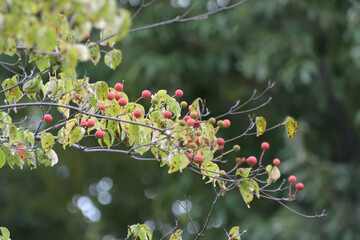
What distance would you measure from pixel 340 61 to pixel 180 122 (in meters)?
4.51

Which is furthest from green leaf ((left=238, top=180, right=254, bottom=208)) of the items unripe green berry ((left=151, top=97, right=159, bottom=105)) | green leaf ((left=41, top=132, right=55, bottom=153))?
green leaf ((left=41, top=132, right=55, bottom=153))

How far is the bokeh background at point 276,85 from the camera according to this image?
545cm

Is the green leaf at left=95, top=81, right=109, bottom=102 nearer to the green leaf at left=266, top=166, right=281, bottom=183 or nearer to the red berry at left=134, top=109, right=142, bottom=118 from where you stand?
the red berry at left=134, top=109, right=142, bottom=118

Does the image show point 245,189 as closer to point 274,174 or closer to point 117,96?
point 274,174

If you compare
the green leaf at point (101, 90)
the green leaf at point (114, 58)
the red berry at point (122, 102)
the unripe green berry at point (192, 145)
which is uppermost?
the green leaf at point (114, 58)

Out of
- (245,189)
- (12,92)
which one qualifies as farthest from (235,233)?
(12,92)

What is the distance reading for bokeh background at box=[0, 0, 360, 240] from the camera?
17.9 ft

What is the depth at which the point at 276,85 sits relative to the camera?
6.04 meters

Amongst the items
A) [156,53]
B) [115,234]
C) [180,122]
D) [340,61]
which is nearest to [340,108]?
[340,61]

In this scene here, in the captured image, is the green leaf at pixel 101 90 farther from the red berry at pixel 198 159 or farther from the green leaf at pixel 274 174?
the green leaf at pixel 274 174

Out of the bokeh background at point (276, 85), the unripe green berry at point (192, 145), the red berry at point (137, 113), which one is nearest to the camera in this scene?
the unripe green berry at point (192, 145)

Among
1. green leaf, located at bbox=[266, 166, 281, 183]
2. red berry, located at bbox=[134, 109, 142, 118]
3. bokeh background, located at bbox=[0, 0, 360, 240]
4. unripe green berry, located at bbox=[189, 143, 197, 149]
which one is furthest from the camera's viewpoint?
bokeh background, located at bbox=[0, 0, 360, 240]

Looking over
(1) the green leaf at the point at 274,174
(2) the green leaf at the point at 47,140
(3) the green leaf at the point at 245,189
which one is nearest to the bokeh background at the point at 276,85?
(1) the green leaf at the point at 274,174

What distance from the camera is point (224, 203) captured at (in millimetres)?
6234
